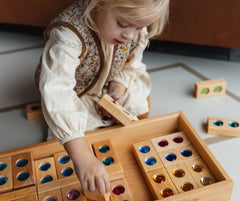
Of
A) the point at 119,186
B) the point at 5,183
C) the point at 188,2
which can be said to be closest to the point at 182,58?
the point at 188,2

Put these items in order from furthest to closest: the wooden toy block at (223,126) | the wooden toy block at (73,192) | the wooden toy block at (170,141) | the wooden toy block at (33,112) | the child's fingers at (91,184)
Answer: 1. the wooden toy block at (33,112)
2. the wooden toy block at (223,126)
3. the wooden toy block at (170,141)
4. the wooden toy block at (73,192)
5. the child's fingers at (91,184)

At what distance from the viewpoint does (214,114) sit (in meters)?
1.09

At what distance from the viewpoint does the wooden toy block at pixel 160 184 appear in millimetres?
728

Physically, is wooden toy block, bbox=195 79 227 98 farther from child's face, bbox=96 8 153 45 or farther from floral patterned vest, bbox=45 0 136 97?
child's face, bbox=96 8 153 45

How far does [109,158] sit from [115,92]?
278 mm

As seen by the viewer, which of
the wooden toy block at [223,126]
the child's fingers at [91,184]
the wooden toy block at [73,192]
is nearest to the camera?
the child's fingers at [91,184]

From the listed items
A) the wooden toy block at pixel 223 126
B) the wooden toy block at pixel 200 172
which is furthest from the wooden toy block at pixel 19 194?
the wooden toy block at pixel 223 126

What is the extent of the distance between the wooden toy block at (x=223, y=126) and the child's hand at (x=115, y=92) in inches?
12.4

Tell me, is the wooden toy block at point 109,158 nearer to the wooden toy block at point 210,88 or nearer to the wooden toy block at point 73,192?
the wooden toy block at point 73,192

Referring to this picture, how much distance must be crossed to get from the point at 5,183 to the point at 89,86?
0.40 metres

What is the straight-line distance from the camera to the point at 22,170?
776 millimetres

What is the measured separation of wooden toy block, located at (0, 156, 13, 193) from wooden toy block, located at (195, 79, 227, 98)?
2.45 ft

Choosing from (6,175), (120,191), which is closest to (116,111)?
(120,191)

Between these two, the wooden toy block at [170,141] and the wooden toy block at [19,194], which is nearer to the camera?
the wooden toy block at [19,194]
